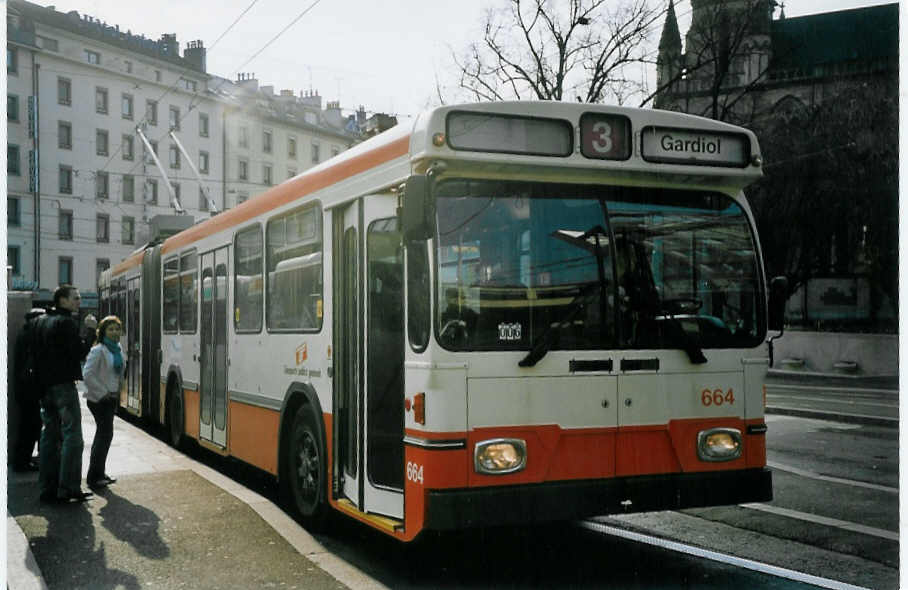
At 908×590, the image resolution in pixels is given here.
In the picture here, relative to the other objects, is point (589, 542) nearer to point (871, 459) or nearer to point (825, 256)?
point (871, 459)

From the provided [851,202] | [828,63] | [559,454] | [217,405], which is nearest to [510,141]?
[559,454]

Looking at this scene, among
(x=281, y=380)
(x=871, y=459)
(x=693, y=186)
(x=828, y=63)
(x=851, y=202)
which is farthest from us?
(x=828, y=63)

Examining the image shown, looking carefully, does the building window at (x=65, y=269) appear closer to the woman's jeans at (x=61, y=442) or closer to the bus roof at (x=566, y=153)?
the woman's jeans at (x=61, y=442)

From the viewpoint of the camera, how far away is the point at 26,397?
31.9 ft

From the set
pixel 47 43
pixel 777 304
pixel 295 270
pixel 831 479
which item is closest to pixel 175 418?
pixel 295 270

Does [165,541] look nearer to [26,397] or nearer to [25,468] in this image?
[26,397]

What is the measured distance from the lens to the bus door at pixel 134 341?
15875 mm

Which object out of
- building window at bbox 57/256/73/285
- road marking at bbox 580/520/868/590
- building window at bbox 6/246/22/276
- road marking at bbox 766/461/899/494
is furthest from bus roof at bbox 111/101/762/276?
building window at bbox 57/256/73/285

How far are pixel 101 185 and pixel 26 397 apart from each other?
47091 mm

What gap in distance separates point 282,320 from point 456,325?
3040 millimetres

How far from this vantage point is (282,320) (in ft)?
27.8

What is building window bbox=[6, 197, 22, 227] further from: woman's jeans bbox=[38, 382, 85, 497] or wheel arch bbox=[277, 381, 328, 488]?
wheel arch bbox=[277, 381, 328, 488]

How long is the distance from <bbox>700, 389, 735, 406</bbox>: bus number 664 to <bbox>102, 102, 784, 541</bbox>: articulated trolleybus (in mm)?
14

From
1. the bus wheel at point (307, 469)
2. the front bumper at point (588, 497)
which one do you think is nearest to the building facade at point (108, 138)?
the bus wheel at point (307, 469)
